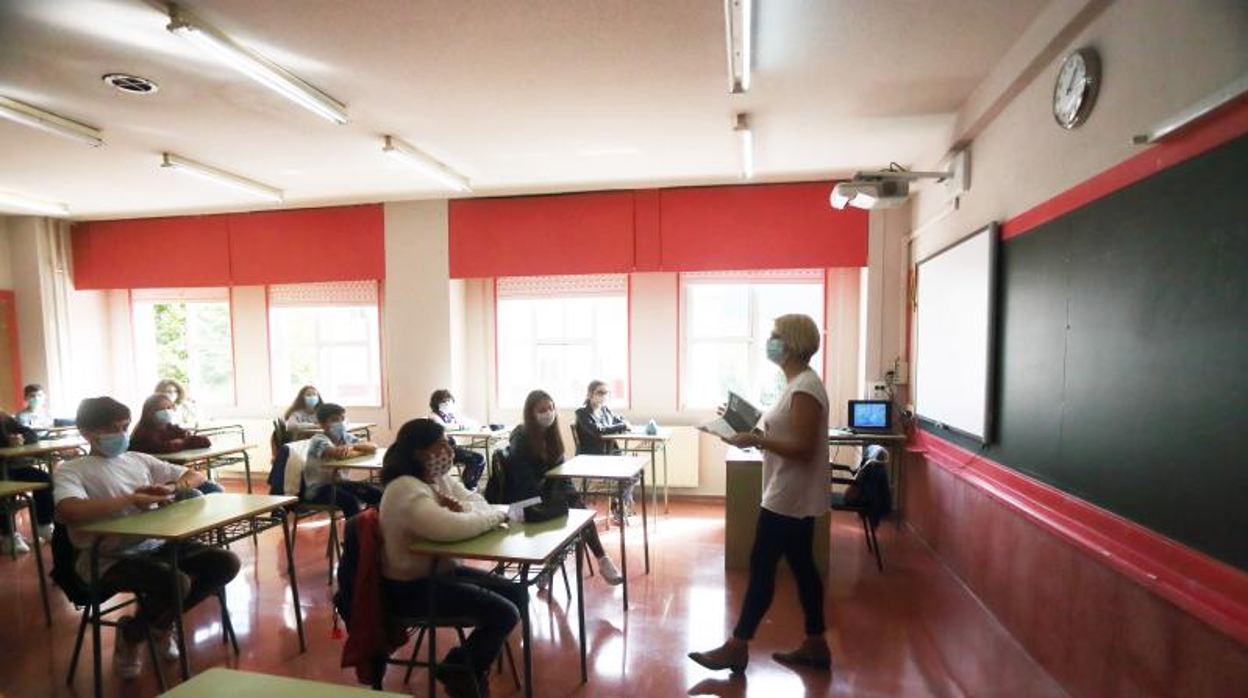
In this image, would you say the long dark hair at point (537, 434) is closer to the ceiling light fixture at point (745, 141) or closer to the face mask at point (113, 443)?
the face mask at point (113, 443)

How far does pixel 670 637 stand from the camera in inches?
119

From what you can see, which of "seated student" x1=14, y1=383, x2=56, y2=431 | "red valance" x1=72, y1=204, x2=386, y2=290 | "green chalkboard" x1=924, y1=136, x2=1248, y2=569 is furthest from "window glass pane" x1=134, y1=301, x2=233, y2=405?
"green chalkboard" x1=924, y1=136, x2=1248, y2=569

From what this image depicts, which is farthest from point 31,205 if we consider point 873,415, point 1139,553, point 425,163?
point 1139,553

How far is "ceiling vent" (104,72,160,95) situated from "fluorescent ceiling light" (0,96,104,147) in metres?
0.81

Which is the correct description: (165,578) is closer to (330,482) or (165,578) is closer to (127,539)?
(127,539)

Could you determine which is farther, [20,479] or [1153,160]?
[20,479]

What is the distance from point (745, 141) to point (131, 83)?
3817mm

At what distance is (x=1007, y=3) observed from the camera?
2.46 metres

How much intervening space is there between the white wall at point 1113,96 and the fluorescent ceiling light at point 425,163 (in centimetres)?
400

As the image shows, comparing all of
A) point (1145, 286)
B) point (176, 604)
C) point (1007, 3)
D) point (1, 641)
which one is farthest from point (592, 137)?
point (1, 641)

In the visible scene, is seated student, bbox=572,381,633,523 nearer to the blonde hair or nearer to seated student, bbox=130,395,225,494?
the blonde hair

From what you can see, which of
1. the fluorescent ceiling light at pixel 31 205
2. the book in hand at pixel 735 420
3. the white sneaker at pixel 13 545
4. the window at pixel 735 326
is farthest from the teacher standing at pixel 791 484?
the fluorescent ceiling light at pixel 31 205

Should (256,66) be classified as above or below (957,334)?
above

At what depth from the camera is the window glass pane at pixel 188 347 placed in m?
7.04
